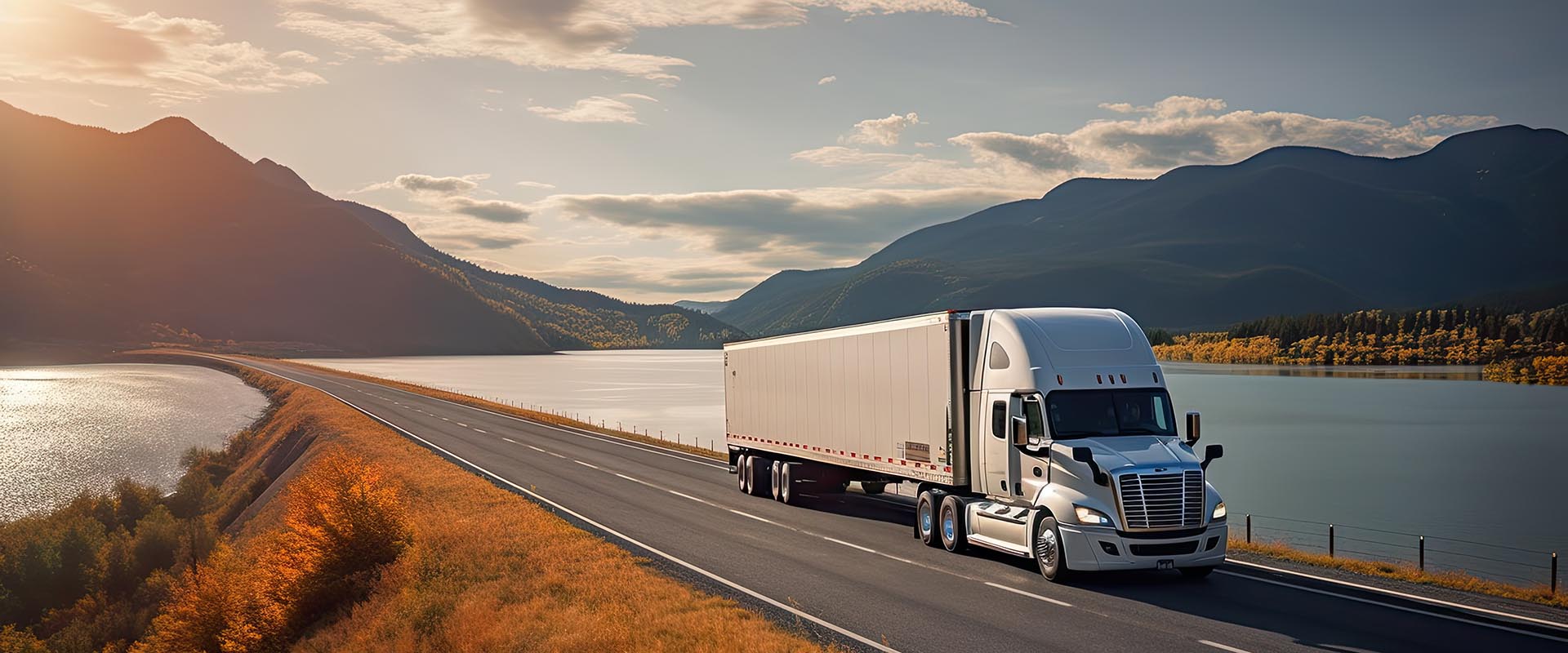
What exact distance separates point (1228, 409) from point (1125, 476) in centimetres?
9986

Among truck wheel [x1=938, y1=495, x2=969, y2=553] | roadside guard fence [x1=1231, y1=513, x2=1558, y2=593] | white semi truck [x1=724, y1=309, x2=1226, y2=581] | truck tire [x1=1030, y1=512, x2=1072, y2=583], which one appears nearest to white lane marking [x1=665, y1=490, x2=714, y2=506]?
white semi truck [x1=724, y1=309, x2=1226, y2=581]

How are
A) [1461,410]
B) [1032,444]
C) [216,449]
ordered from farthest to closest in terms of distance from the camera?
1. [1461,410]
2. [216,449]
3. [1032,444]

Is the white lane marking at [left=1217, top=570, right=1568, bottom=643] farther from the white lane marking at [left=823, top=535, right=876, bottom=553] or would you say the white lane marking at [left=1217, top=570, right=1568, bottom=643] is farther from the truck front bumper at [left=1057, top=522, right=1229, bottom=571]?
the white lane marking at [left=823, top=535, right=876, bottom=553]

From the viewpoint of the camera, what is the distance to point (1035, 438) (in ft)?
60.1

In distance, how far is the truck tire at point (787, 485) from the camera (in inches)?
1128

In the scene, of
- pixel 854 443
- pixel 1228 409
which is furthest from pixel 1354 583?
pixel 1228 409

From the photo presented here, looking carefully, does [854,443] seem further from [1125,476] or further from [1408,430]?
[1408,430]

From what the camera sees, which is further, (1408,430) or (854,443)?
(1408,430)

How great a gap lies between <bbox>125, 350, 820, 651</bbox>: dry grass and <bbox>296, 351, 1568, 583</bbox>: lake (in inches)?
1009

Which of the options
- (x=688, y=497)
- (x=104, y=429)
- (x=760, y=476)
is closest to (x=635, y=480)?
(x=688, y=497)

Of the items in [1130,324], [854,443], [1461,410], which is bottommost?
[1461,410]

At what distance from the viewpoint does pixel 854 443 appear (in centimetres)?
2483

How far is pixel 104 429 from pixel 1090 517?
95.7 meters

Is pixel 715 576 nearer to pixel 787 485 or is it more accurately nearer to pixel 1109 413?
pixel 1109 413
